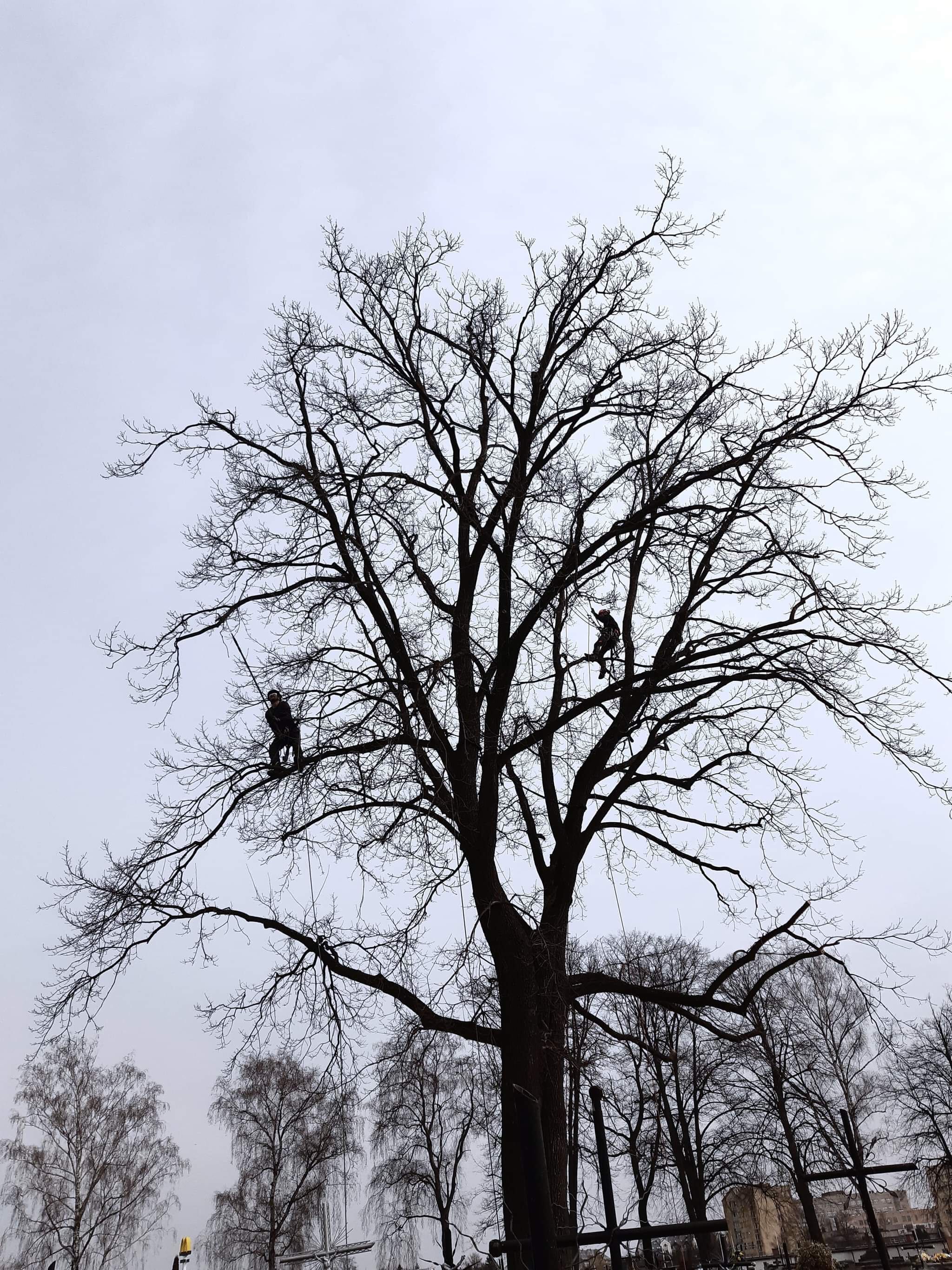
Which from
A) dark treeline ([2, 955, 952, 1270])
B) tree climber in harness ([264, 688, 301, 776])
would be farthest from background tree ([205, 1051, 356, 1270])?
→ tree climber in harness ([264, 688, 301, 776])

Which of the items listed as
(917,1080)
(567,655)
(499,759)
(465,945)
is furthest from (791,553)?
(917,1080)

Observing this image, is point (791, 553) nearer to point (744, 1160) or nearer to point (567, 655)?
point (567, 655)

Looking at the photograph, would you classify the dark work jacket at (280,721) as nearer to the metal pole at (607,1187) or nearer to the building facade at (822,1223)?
the metal pole at (607,1187)

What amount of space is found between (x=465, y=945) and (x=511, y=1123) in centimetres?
147

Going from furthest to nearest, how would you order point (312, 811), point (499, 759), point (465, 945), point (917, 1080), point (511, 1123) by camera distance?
1. point (917, 1080)
2. point (312, 811)
3. point (499, 759)
4. point (511, 1123)
5. point (465, 945)

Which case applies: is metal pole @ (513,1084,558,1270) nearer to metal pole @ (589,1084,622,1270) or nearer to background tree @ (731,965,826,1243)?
metal pole @ (589,1084,622,1270)

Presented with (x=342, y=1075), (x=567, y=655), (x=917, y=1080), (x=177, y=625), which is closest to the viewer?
(x=342, y=1075)

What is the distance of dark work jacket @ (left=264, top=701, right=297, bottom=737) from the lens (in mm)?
8000

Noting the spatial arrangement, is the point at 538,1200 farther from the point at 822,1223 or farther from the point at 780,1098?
the point at 822,1223

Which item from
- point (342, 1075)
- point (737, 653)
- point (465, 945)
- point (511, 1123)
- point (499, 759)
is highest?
point (737, 653)

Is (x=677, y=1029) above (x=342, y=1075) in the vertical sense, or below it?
above

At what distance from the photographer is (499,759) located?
7.41 m

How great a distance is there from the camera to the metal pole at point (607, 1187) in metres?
4.61

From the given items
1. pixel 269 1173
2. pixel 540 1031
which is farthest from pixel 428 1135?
pixel 540 1031
